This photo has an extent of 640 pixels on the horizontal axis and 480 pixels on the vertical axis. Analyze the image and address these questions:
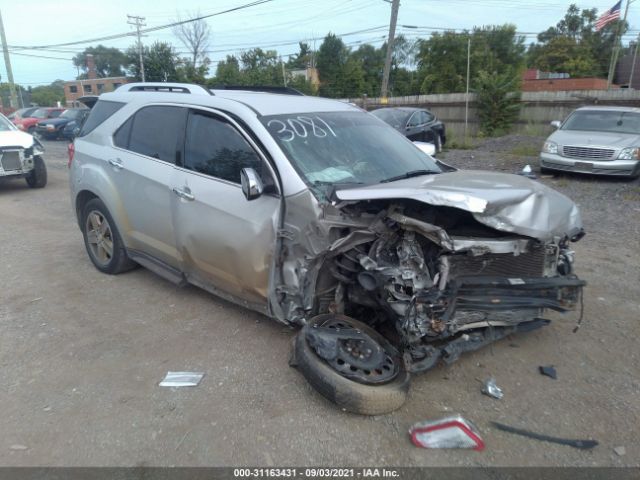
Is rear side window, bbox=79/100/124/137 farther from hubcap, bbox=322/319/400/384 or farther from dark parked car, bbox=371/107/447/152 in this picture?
dark parked car, bbox=371/107/447/152

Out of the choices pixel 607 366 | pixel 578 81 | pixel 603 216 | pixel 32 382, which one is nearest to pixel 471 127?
pixel 603 216

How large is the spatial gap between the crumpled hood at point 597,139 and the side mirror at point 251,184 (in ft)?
30.4

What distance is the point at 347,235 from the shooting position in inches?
122

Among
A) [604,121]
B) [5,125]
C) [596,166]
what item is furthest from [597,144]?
[5,125]

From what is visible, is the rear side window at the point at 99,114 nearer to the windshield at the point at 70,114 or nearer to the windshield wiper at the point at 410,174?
the windshield wiper at the point at 410,174

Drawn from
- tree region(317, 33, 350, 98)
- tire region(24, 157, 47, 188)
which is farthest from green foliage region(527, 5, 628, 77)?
tire region(24, 157, 47, 188)

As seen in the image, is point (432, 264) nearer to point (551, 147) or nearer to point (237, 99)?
point (237, 99)

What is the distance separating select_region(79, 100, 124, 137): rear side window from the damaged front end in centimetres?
273

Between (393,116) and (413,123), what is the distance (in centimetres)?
62

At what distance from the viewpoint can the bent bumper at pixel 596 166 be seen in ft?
32.1

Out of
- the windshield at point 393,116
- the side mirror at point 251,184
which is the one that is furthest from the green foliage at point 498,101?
the side mirror at point 251,184

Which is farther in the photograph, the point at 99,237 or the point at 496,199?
the point at 99,237

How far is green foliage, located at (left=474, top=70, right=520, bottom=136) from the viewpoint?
20844 mm

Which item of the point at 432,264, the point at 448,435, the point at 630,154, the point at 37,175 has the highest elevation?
the point at 432,264
